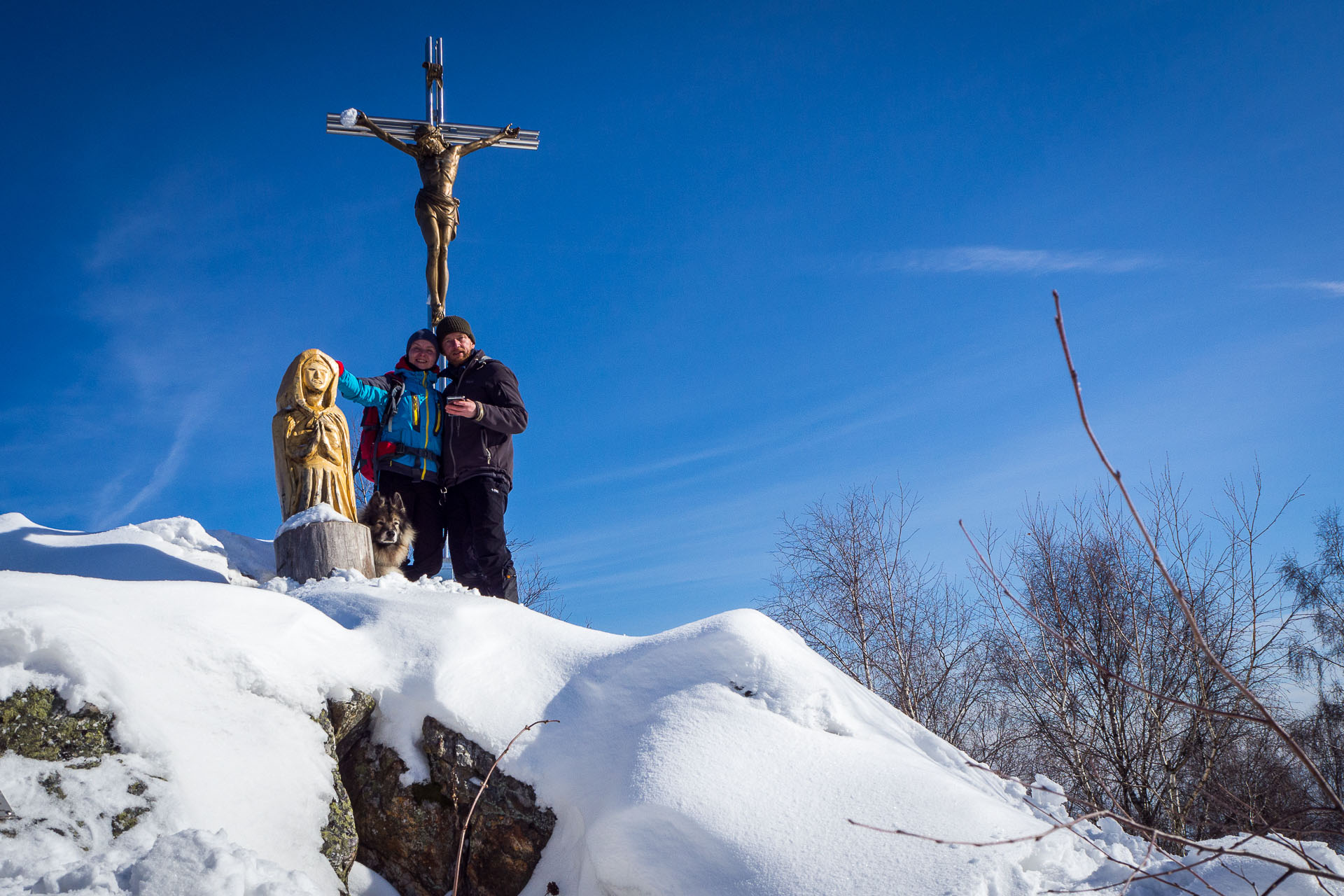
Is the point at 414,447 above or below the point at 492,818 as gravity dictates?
above

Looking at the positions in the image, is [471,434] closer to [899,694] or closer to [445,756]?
[445,756]

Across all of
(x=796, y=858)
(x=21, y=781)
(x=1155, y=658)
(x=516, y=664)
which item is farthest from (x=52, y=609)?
(x=1155, y=658)

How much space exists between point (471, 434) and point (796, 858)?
368 cm

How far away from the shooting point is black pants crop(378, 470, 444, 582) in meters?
5.56

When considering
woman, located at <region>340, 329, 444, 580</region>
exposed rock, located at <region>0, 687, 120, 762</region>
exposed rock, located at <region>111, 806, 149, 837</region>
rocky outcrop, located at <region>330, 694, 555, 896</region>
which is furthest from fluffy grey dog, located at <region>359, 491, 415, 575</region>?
exposed rock, located at <region>111, 806, 149, 837</region>

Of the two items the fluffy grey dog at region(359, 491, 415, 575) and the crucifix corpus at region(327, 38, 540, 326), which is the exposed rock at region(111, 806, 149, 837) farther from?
the crucifix corpus at region(327, 38, 540, 326)

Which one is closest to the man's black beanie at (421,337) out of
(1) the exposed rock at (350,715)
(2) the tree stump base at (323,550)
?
(2) the tree stump base at (323,550)

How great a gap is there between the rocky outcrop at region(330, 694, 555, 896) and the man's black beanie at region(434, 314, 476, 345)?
3.35m

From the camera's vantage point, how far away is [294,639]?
10.5ft

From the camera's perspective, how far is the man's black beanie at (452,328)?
233 inches

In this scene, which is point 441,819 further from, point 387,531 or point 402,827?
point 387,531

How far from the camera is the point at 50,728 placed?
238cm

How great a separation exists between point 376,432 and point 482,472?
0.82m

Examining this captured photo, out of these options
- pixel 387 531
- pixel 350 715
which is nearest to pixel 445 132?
pixel 387 531
